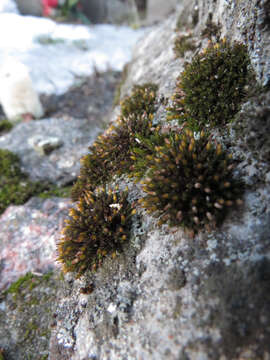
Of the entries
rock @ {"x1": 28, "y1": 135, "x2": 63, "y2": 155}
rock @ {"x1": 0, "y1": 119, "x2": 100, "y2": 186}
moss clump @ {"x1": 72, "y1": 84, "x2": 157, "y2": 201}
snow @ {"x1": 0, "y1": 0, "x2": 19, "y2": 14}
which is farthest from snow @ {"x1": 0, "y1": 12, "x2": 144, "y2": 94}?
moss clump @ {"x1": 72, "y1": 84, "x2": 157, "y2": 201}

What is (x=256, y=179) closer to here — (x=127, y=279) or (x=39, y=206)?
(x=127, y=279)

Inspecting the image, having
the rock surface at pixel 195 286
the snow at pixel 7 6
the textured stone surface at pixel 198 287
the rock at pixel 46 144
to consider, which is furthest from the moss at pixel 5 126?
the snow at pixel 7 6

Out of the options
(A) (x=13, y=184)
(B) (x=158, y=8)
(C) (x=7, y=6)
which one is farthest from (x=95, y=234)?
(B) (x=158, y=8)

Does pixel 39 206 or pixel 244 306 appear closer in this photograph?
pixel 244 306

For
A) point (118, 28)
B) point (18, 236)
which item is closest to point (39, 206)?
point (18, 236)

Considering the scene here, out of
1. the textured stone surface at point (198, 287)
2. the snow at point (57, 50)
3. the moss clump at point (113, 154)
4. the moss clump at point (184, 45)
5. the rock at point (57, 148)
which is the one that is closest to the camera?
the textured stone surface at point (198, 287)

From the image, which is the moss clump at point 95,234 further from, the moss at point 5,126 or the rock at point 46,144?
the moss at point 5,126
